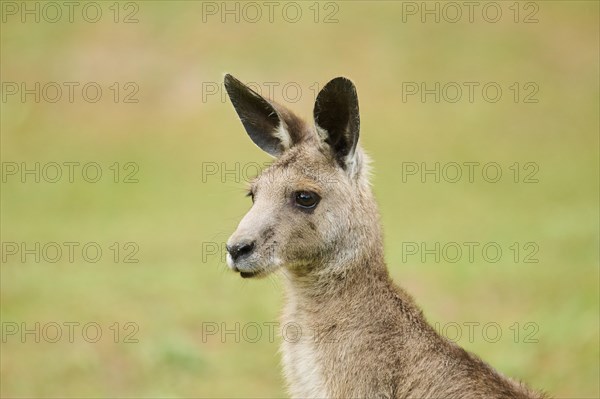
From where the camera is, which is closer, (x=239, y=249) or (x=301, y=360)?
(x=239, y=249)

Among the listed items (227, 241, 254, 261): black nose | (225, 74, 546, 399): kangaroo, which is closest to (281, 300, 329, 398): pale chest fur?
(225, 74, 546, 399): kangaroo

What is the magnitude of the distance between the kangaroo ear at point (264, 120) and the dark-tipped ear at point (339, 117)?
341 millimetres

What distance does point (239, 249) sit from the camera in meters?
6.50

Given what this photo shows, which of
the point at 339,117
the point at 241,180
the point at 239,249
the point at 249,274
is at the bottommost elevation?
the point at 249,274

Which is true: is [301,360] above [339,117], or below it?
below

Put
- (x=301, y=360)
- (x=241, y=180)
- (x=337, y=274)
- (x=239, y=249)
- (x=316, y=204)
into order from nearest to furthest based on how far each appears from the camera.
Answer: (x=239, y=249) → (x=301, y=360) → (x=337, y=274) → (x=316, y=204) → (x=241, y=180)

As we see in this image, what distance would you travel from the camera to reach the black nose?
6.49m

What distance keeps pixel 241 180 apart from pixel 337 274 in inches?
158

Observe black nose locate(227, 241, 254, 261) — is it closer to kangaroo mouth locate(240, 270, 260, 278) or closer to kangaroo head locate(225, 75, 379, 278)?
kangaroo head locate(225, 75, 379, 278)

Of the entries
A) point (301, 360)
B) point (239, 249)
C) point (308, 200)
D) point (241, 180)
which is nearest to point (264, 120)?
point (308, 200)

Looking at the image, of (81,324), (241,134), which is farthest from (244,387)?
(241,134)

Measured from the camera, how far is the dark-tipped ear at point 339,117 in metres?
6.79

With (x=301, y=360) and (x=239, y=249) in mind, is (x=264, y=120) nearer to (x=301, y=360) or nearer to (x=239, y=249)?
(x=239, y=249)

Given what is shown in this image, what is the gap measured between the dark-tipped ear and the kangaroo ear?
0.34 meters
